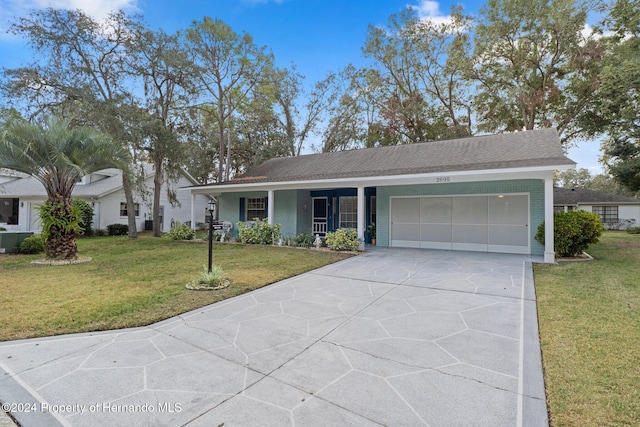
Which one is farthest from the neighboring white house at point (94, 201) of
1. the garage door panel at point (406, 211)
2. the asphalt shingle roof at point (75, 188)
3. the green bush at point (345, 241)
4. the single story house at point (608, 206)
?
the single story house at point (608, 206)

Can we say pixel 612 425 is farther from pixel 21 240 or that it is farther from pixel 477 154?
pixel 21 240

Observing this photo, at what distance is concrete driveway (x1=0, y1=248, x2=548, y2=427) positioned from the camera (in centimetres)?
223

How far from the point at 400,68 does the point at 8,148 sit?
2181 centimetres

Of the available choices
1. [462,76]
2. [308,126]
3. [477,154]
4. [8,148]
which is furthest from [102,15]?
[462,76]

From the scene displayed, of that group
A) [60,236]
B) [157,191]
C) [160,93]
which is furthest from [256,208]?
[160,93]

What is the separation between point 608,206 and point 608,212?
516 millimetres

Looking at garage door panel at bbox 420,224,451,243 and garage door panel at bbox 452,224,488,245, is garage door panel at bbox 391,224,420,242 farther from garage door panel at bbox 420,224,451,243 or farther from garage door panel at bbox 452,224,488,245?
garage door panel at bbox 452,224,488,245

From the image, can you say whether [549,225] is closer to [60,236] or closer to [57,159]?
[57,159]

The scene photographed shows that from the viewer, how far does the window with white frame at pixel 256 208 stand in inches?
585

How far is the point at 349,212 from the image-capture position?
44.1 feet

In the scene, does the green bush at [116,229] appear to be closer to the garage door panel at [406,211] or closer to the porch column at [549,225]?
the garage door panel at [406,211]

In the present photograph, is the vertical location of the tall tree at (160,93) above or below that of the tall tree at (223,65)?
below

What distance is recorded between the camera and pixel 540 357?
3.07m

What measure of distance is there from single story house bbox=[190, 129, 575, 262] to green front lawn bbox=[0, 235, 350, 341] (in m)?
3.22
